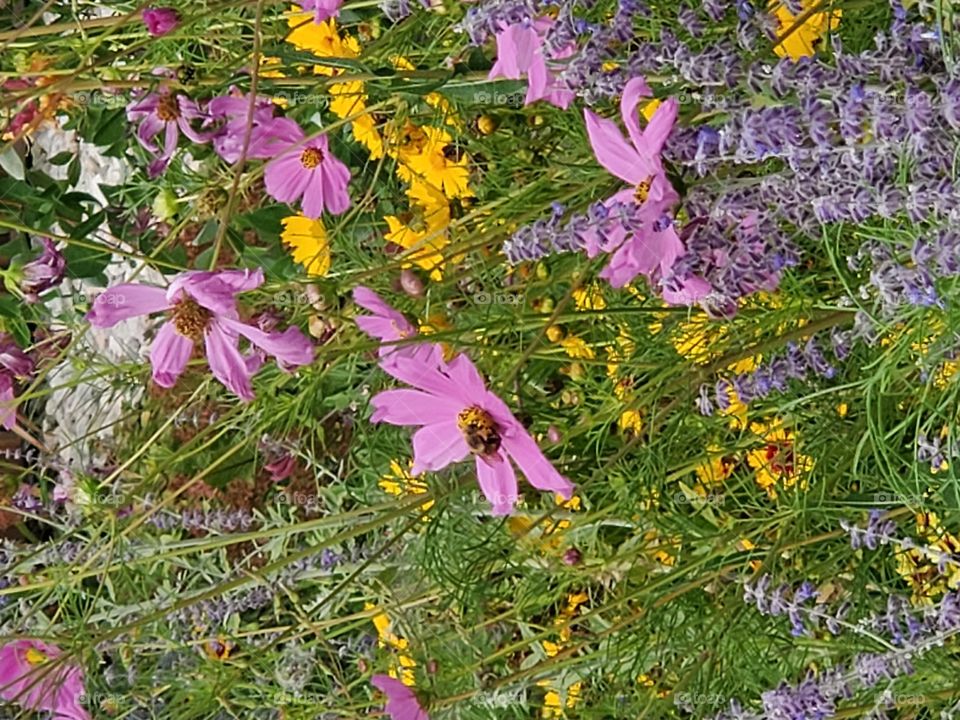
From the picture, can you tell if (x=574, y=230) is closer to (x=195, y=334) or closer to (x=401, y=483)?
(x=195, y=334)

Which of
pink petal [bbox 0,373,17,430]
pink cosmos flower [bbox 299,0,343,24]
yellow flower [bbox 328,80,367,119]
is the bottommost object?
pink petal [bbox 0,373,17,430]

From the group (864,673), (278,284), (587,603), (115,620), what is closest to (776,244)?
(864,673)

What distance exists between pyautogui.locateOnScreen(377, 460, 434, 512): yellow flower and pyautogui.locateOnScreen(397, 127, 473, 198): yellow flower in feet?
0.82

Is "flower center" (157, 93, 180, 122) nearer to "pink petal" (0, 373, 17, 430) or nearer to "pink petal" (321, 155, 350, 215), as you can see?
"pink petal" (321, 155, 350, 215)

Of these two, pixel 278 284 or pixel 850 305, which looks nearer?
pixel 850 305

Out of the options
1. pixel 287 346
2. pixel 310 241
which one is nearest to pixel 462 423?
pixel 287 346

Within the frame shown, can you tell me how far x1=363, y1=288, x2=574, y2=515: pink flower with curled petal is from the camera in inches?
26.5

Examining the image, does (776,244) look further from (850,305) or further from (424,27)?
(424,27)

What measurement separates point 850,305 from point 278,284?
0.42 meters

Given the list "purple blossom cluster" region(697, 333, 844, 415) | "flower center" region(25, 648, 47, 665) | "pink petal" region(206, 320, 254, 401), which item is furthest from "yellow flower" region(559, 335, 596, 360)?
"flower center" region(25, 648, 47, 665)

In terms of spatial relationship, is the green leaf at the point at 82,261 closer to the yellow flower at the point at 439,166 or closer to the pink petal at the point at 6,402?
the pink petal at the point at 6,402

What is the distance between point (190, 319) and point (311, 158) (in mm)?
233

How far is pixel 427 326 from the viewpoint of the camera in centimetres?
84

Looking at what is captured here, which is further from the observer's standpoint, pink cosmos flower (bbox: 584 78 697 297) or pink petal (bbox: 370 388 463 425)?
pink petal (bbox: 370 388 463 425)
